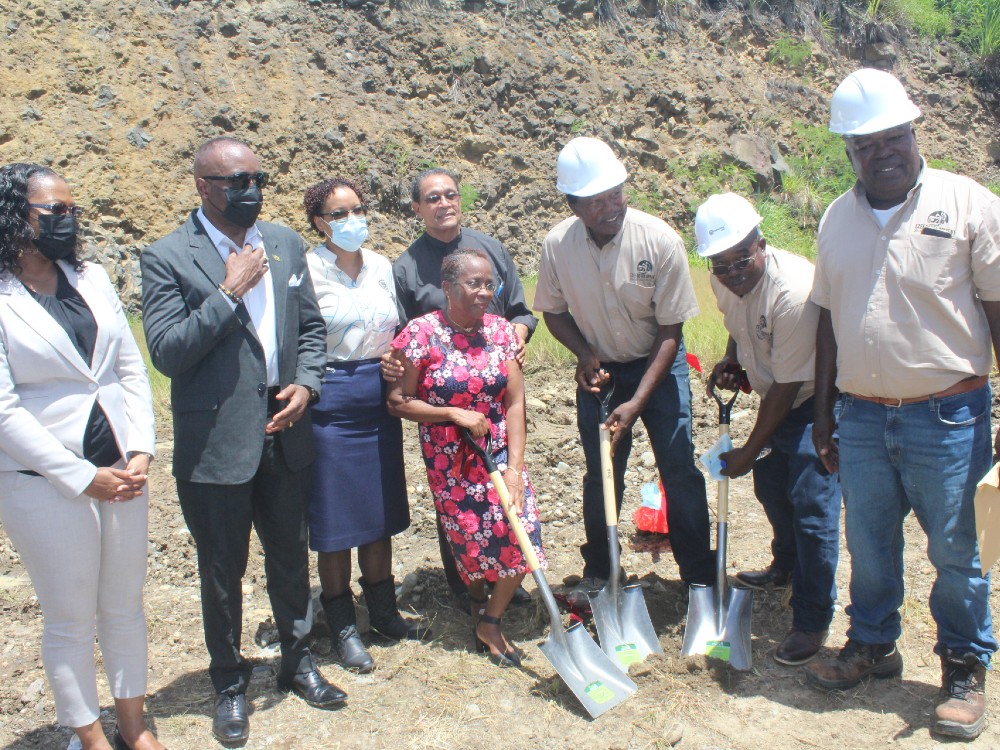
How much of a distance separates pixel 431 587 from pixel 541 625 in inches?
28.1

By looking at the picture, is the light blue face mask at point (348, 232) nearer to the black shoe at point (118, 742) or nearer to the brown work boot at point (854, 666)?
the black shoe at point (118, 742)

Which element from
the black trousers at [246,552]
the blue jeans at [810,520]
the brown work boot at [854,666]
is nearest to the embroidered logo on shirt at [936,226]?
the blue jeans at [810,520]

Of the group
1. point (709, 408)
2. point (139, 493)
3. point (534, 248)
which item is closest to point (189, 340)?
point (139, 493)

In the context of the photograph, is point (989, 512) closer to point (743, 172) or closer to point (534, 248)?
point (534, 248)

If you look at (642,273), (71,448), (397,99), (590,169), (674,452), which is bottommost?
(674,452)

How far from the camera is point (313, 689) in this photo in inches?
142

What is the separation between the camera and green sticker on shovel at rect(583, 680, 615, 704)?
3445 mm

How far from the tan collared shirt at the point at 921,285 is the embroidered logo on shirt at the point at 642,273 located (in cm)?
95

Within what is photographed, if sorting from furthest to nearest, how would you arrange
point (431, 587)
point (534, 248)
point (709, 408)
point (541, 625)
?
1. point (534, 248)
2. point (709, 408)
3. point (431, 587)
4. point (541, 625)

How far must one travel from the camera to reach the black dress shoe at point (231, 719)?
337cm

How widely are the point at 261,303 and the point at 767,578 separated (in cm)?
272

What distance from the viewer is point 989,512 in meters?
2.92

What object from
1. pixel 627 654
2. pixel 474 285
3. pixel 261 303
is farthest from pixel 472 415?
pixel 627 654

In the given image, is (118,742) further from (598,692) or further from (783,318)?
(783,318)
